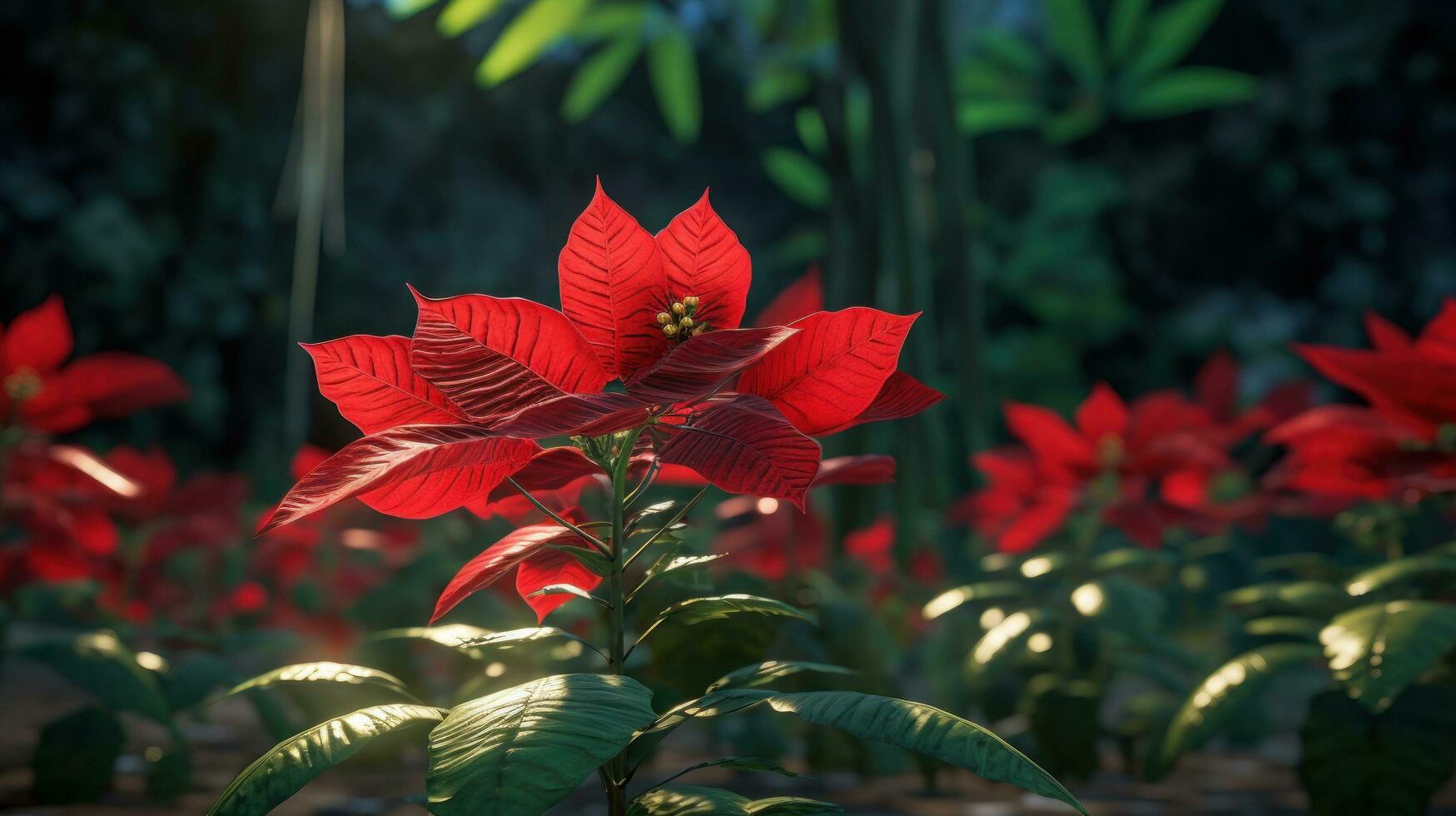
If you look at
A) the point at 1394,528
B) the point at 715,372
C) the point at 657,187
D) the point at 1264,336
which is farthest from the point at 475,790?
the point at 657,187

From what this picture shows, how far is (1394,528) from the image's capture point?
1.33 metres

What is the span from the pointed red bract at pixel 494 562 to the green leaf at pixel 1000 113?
509 cm

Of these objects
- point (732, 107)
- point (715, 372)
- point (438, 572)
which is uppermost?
point (732, 107)

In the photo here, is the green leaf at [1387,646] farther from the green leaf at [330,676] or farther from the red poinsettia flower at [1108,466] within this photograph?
the green leaf at [330,676]

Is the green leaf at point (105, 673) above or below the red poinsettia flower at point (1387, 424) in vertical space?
below

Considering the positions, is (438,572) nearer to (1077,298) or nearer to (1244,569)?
(1244,569)

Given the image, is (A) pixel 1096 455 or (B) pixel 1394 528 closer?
(B) pixel 1394 528

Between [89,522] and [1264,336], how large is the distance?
4.76 metres

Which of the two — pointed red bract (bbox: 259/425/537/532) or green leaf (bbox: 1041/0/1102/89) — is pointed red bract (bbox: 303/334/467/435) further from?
green leaf (bbox: 1041/0/1102/89)

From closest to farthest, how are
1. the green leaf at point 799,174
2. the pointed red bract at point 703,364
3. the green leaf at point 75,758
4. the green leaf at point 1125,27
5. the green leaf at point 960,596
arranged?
the pointed red bract at point 703,364 → the green leaf at point 75,758 → the green leaf at point 960,596 → the green leaf at point 1125,27 → the green leaf at point 799,174

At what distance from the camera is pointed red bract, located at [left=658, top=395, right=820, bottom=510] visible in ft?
1.84

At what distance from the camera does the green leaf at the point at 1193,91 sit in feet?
16.6

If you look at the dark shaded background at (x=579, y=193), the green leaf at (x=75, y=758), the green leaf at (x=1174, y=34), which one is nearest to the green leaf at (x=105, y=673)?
the green leaf at (x=75, y=758)

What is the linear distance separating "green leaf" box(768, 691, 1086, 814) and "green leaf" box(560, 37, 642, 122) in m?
3.24
